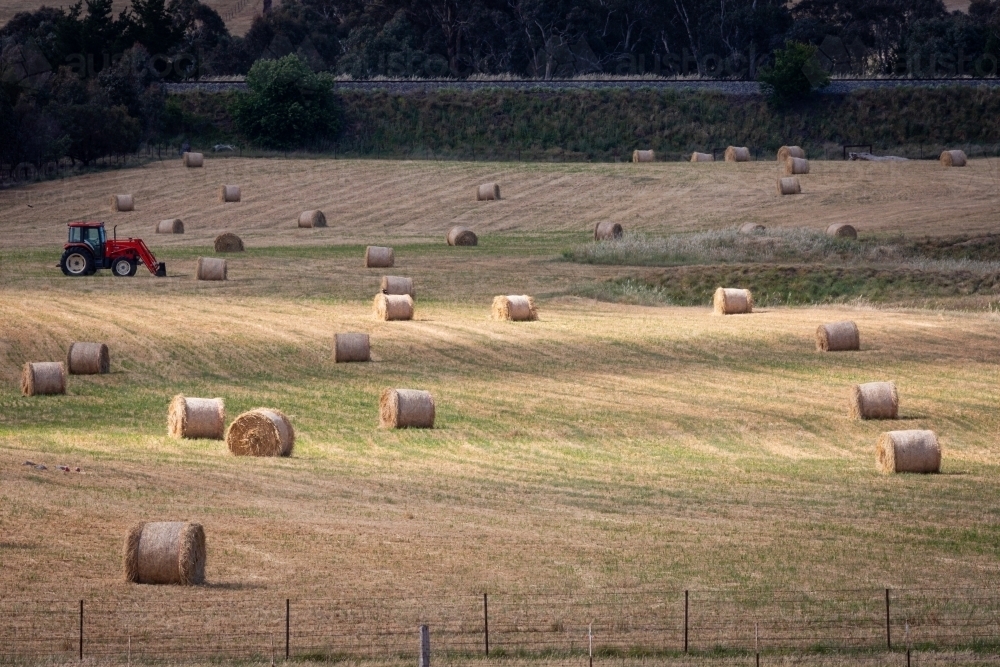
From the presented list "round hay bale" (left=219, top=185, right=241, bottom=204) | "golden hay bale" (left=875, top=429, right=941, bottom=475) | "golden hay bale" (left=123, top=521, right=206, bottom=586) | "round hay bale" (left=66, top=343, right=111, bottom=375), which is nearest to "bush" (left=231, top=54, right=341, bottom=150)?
"round hay bale" (left=219, top=185, right=241, bottom=204)

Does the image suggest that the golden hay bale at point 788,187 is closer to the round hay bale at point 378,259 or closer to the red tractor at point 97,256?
the round hay bale at point 378,259

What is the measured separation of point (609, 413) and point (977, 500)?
9553 millimetres

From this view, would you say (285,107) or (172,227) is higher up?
(285,107)

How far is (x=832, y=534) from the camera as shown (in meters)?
21.0

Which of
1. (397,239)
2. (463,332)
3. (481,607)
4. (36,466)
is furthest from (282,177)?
(481,607)

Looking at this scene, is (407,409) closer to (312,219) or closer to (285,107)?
(312,219)

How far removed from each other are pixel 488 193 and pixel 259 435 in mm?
51994

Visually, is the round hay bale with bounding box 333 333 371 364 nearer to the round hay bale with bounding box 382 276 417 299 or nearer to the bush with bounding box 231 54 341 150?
the round hay bale with bounding box 382 276 417 299

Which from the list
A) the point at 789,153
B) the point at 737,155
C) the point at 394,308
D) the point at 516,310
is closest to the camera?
the point at 394,308

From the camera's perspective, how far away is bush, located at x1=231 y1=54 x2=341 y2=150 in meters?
95.7

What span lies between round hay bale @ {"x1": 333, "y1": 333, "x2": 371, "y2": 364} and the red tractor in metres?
16.0

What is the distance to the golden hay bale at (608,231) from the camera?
62.7m

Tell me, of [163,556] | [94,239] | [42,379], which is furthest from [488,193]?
[163,556]

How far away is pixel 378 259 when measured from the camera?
185 ft
